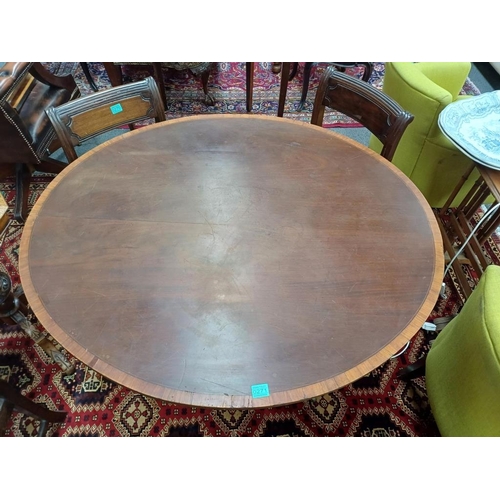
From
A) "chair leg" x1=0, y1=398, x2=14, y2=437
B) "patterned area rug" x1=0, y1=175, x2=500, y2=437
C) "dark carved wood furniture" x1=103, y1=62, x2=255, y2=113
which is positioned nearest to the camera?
"chair leg" x1=0, y1=398, x2=14, y2=437

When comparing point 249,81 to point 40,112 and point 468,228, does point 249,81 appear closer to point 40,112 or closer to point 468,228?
point 40,112

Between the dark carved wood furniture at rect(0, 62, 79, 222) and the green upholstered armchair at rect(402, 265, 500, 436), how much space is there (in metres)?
2.02

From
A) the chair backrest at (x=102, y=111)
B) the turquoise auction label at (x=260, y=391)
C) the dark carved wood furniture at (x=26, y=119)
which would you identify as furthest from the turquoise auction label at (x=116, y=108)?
the turquoise auction label at (x=260, y=391)

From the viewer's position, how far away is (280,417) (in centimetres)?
146

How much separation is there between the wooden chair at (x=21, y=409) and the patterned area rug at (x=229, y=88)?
2.10 m

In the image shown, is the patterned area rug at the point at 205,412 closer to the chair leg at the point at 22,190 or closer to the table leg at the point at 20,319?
the table leg at the point at 20,319

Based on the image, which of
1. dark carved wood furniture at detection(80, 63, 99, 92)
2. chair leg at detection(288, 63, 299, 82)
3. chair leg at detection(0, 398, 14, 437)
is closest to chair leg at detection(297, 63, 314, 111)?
chair leg at detection(288, 63, 299, 82)

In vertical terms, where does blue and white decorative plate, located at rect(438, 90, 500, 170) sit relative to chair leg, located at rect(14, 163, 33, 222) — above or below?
above

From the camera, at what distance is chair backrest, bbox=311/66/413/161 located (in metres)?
1.32

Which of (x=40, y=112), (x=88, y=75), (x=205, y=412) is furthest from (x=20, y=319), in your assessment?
(x=88, y=75)

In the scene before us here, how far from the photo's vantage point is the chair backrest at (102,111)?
133cm

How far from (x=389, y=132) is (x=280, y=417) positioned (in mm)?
1186

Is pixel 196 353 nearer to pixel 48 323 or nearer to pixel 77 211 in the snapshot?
pixel 48 323

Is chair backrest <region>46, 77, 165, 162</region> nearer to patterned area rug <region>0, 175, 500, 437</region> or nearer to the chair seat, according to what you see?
the chair seat
